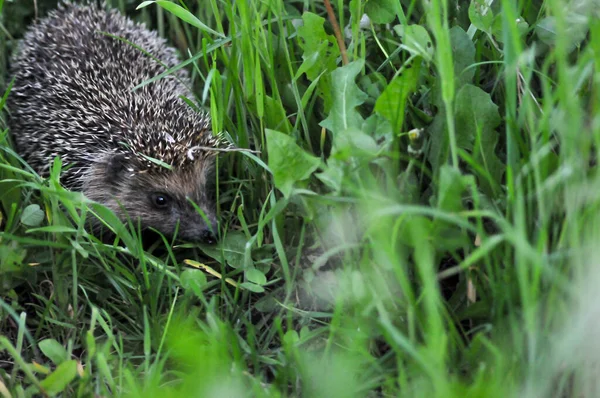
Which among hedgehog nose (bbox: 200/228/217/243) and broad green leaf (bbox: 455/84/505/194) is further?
hedgehog nose (bbox: 200/228/217/243)

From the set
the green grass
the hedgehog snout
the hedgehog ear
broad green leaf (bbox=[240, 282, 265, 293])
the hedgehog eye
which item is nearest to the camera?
the green grass

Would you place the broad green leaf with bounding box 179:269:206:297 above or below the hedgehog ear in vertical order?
below

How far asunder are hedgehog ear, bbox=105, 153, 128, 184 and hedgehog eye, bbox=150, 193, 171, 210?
22 cm

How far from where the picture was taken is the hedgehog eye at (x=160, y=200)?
3959mm

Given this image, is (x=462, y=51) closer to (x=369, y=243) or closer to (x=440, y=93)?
(x=440, y=93)

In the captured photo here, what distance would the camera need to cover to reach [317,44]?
315 centimetres

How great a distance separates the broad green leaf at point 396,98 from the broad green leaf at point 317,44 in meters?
0.54

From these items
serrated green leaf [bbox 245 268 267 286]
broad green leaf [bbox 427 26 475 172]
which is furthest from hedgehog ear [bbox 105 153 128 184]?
broad green leaf [bbox 427 26 475 172]

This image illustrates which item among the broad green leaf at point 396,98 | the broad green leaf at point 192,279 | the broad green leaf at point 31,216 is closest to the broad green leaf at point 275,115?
the broad green leaf at point 396,98

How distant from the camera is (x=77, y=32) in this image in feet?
14.4

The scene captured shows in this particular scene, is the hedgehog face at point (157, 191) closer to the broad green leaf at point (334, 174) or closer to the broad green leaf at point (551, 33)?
the broad green leaf at point (334, 174)

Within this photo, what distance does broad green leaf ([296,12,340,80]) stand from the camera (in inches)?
122

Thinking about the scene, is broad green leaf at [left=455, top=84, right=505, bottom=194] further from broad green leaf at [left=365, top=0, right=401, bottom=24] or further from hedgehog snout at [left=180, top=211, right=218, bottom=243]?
hedgehog snout at [left=180, top=211, right=218, bottom=243]

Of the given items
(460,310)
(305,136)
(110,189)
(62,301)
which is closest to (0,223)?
(62,301)
